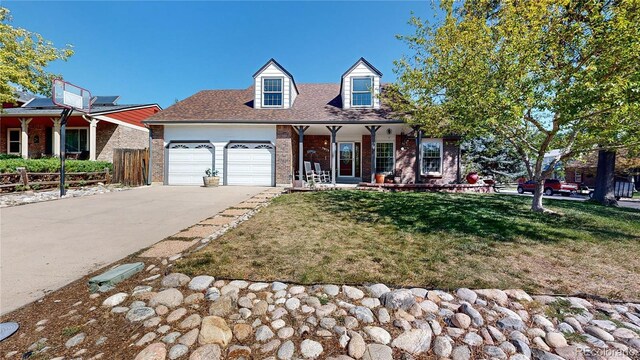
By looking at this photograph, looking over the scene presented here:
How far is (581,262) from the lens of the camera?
354cm

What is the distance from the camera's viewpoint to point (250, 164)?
12.8 meters

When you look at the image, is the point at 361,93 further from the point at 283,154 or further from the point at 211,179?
the point at 211,179

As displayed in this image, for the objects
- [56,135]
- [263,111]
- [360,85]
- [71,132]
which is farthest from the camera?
[71,132]

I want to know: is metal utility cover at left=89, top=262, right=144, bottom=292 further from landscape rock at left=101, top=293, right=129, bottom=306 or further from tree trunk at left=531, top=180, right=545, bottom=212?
tree trunk at left=531, top=180, right=545, bottom=212

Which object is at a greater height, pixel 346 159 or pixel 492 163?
pixel 492 163

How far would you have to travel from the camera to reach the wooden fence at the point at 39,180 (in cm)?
927

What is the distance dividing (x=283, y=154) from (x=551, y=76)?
32.3 ft

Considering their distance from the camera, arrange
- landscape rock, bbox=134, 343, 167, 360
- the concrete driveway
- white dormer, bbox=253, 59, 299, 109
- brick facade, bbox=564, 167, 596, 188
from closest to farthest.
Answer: landscape rock, bbox=134, 343, 167, 360 < the concrete driveway < white dormer, bbox=253, 59, 299, 109 < brick facade, bbox=564, 167, 596, 188

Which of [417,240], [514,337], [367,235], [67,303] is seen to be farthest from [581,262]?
[67,303]

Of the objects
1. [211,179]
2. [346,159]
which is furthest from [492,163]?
[211,179]

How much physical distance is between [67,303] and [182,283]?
101cm

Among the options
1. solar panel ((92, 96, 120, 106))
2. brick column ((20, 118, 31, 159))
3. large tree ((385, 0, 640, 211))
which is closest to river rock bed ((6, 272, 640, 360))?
large tree ((385, 0, 640, 211))

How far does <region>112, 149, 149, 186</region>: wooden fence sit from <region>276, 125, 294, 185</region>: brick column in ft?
22.9

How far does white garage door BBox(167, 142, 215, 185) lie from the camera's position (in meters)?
12.9
